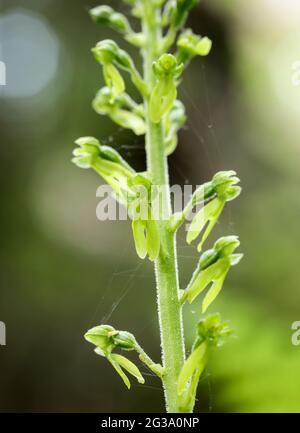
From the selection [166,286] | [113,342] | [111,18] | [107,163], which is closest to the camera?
[166,286]

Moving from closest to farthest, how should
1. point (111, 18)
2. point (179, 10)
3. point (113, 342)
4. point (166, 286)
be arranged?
point (166, 286) → point (113, 342) → point (179, 10) → point (111, 18)

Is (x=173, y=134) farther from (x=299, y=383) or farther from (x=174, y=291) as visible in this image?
(x=299, y=383)

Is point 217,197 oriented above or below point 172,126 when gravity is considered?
below

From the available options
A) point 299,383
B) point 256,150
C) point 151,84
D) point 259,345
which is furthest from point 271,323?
point 256,150

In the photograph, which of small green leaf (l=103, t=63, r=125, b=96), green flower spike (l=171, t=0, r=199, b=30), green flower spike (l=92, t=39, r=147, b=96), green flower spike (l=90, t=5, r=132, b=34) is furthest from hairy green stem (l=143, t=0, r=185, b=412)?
green flower spike (l=90, t=5, r=132, b=34)

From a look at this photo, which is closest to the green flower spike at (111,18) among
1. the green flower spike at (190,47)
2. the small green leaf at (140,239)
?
the green flower spike at (190,47)

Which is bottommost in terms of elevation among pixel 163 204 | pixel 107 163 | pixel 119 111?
pixel 163 204

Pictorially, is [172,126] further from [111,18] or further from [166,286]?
[166,286]

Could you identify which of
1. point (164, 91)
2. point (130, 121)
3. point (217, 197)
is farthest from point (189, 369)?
point (130, 121)
